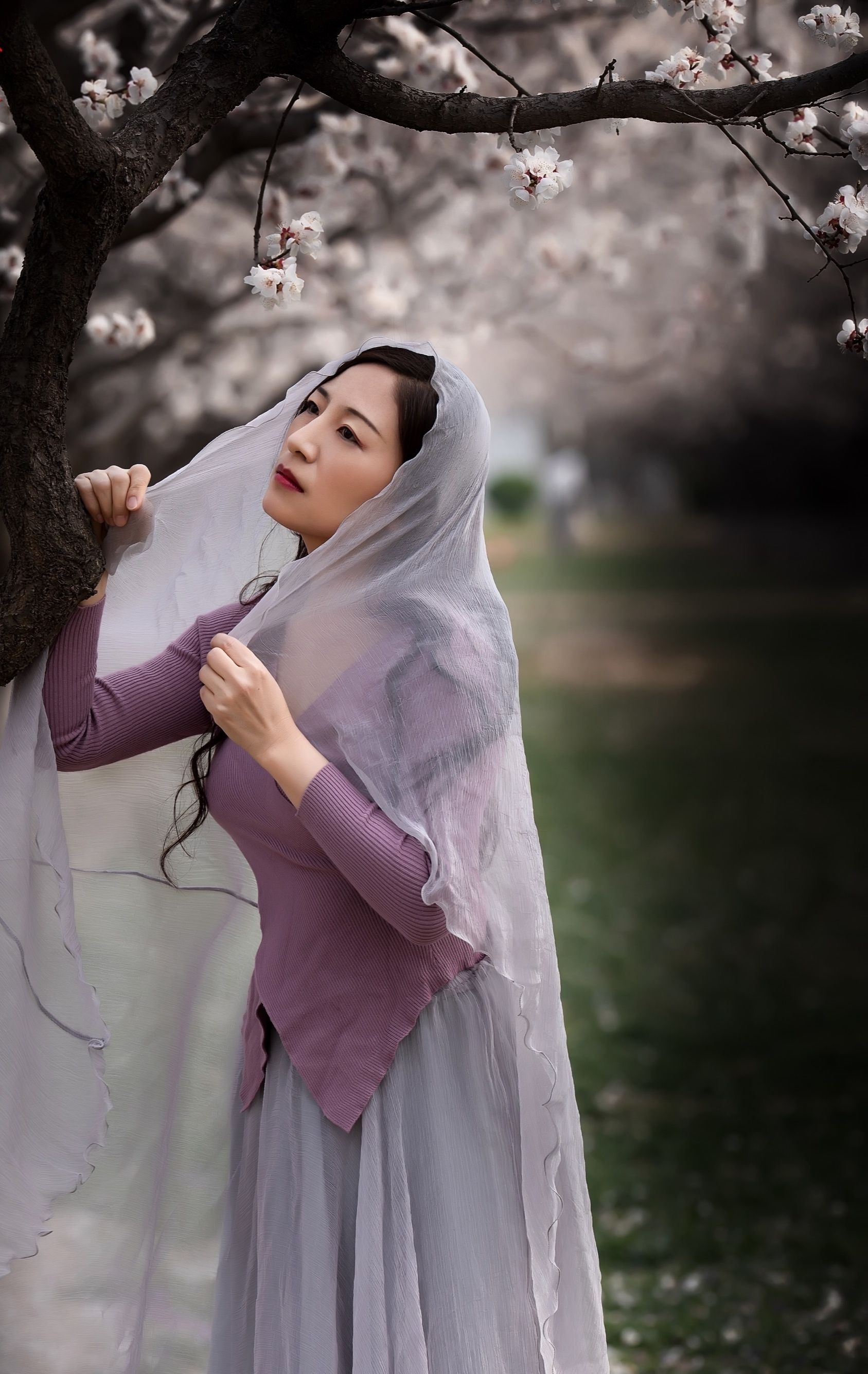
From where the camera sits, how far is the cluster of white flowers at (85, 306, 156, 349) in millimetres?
3381

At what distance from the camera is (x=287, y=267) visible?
2174 mm

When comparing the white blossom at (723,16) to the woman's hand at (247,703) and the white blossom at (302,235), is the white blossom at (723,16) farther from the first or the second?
the woman's hand at (247,703)

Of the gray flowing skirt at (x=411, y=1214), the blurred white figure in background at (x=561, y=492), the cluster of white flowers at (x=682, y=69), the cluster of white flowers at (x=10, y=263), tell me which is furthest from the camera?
the blurred white figure in background at (x=561, y=492)

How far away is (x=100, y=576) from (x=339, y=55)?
0.83 meters

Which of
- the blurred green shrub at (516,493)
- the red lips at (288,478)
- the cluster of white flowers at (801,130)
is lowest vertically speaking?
the blurred green shrub at (516,493)

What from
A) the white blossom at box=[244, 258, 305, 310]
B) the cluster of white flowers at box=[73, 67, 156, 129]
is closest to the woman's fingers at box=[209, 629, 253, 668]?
the white blossom at box=[244, 258, 305, 310]

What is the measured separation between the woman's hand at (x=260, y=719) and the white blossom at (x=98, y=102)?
1.25 metres

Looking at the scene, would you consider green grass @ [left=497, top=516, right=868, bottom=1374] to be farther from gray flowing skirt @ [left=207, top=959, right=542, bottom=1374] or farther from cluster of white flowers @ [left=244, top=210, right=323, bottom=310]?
cluster of white flowers @ [left=244, top=210, right=323, bottom=310]

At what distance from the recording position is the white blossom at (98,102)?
2551 mm

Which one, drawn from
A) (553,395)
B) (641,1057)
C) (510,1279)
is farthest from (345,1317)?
(553,395)

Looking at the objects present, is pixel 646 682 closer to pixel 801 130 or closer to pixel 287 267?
pixel 801 130

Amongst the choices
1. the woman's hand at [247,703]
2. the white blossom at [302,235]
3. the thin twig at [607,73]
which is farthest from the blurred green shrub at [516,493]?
the woman's hand at [247,703]

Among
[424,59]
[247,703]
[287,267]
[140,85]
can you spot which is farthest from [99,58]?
[247,703]

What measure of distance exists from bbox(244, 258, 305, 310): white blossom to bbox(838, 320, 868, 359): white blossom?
2.85 feet
